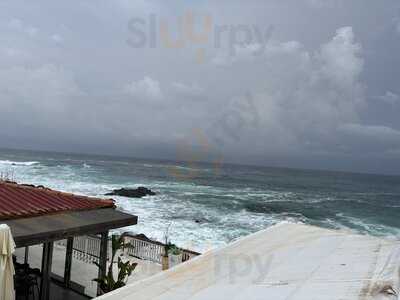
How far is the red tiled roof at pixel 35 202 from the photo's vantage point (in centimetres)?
683

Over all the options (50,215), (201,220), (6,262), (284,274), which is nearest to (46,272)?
(50,215)

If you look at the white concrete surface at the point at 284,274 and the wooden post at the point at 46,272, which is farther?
the wooden post at the point at 46,272

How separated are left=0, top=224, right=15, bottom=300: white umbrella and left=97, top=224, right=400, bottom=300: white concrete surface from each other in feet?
6.28

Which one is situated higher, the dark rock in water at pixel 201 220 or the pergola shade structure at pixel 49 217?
the pergola shade structure at pixel 49 217

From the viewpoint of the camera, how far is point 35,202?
7.52 metres

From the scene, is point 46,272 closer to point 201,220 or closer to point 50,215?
point 50,215

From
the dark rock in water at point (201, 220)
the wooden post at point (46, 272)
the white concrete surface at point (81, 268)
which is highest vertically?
the wooden post at point (46, 272)

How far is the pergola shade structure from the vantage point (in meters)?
6.22

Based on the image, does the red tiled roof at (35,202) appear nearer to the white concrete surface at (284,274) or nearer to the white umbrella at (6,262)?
the white umbrella at (6,262)

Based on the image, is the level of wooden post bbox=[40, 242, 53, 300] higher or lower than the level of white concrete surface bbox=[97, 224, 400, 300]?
lower

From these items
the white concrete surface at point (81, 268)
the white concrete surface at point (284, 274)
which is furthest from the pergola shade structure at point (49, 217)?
the white concrete surface at point (81, 268)

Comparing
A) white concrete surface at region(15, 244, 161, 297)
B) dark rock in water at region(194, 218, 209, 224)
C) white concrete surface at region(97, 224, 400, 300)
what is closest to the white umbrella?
white concrete surface at region(97, 224, 400, 300)

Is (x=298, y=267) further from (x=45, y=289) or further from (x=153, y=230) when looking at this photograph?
(x=153, y=230)

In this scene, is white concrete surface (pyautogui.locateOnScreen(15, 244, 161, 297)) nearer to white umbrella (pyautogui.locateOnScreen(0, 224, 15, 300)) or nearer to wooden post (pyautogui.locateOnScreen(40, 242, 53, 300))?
wooden post (pyautogui.locateOnScreen(40, 242, 53, 300))
